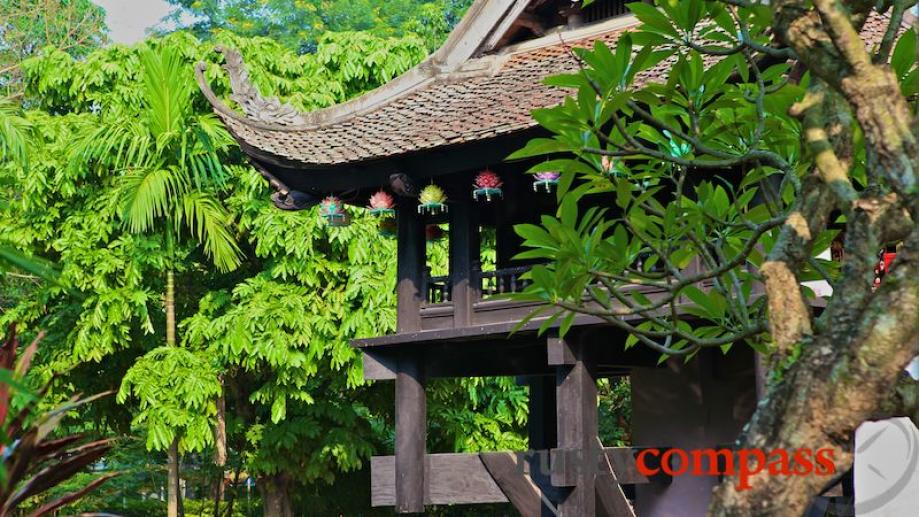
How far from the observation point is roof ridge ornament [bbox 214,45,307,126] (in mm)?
12375

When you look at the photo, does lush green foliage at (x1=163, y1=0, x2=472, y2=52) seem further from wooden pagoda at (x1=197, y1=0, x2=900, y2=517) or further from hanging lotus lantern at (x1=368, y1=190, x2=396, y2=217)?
hanging lotus lantern at (x1=368, y1=190, x2=396, y2=217)

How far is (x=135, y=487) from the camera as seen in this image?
955 inches

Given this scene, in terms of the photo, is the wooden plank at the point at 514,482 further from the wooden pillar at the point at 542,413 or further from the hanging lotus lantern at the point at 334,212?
the wooden pillar at the point at 542,413

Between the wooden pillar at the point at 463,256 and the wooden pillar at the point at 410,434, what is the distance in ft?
2.57

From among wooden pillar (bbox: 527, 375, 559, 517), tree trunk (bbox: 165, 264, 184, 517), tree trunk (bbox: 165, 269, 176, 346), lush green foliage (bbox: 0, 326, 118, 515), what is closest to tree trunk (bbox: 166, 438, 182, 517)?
tree trunk (bbox: 165, 264, 184, 517)

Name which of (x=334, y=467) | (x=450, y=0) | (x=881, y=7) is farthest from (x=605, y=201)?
(x=450, y=0)

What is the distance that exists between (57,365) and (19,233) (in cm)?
210

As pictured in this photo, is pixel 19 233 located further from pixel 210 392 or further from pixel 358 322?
pixel 358 322

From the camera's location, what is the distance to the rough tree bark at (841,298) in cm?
304

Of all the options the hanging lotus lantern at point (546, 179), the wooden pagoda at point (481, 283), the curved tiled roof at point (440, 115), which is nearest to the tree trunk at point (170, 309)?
the wooden pagoda at point (481, 283)

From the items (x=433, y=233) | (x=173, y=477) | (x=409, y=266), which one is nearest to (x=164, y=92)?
(x=173, y=477)

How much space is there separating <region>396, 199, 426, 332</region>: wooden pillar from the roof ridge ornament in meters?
1.90

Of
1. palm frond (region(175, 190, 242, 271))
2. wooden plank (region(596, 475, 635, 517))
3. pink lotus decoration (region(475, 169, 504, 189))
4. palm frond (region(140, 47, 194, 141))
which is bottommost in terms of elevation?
wooden plank (region(596, 475, 635, 517))

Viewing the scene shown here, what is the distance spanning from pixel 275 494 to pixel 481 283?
1003 cm
